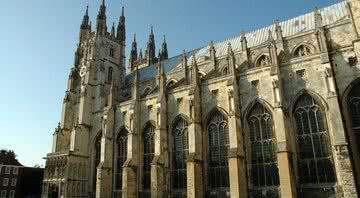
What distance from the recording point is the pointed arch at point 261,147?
67.1 feet

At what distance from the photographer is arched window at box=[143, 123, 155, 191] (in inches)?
1041

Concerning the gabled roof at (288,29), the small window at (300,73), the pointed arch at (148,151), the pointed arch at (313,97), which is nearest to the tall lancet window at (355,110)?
the pointed arch at (313,97)

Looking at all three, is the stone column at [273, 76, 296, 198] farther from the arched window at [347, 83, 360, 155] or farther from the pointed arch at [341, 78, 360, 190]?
the arched window at [347, 83, 360, 155]

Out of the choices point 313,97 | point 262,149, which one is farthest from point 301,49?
point 262,149

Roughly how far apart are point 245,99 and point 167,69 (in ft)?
56.7

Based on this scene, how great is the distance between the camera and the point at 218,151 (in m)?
23.0

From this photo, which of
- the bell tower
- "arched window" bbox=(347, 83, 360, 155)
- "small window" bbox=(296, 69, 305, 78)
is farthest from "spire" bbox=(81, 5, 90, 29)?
"arched window" bbox=(347, 83, 360, 155)

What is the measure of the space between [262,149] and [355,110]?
21.1 ft

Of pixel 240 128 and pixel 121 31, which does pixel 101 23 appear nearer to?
pixel 121 31

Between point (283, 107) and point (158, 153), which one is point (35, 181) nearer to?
point (158, 153)

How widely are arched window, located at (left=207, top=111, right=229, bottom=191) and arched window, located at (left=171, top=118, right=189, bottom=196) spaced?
2382mm

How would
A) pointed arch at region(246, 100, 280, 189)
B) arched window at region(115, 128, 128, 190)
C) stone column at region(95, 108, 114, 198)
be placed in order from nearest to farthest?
pointed arch at region(246, 100, 280, 189), stone column at region(95, 108, 114, 198), arched window at region(115, 128, 128, 190)

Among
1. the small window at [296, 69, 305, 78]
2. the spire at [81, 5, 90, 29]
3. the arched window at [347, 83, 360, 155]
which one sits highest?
the spire at [81, 5, 90, 29]

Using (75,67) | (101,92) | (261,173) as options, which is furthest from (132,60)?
(261,173)
